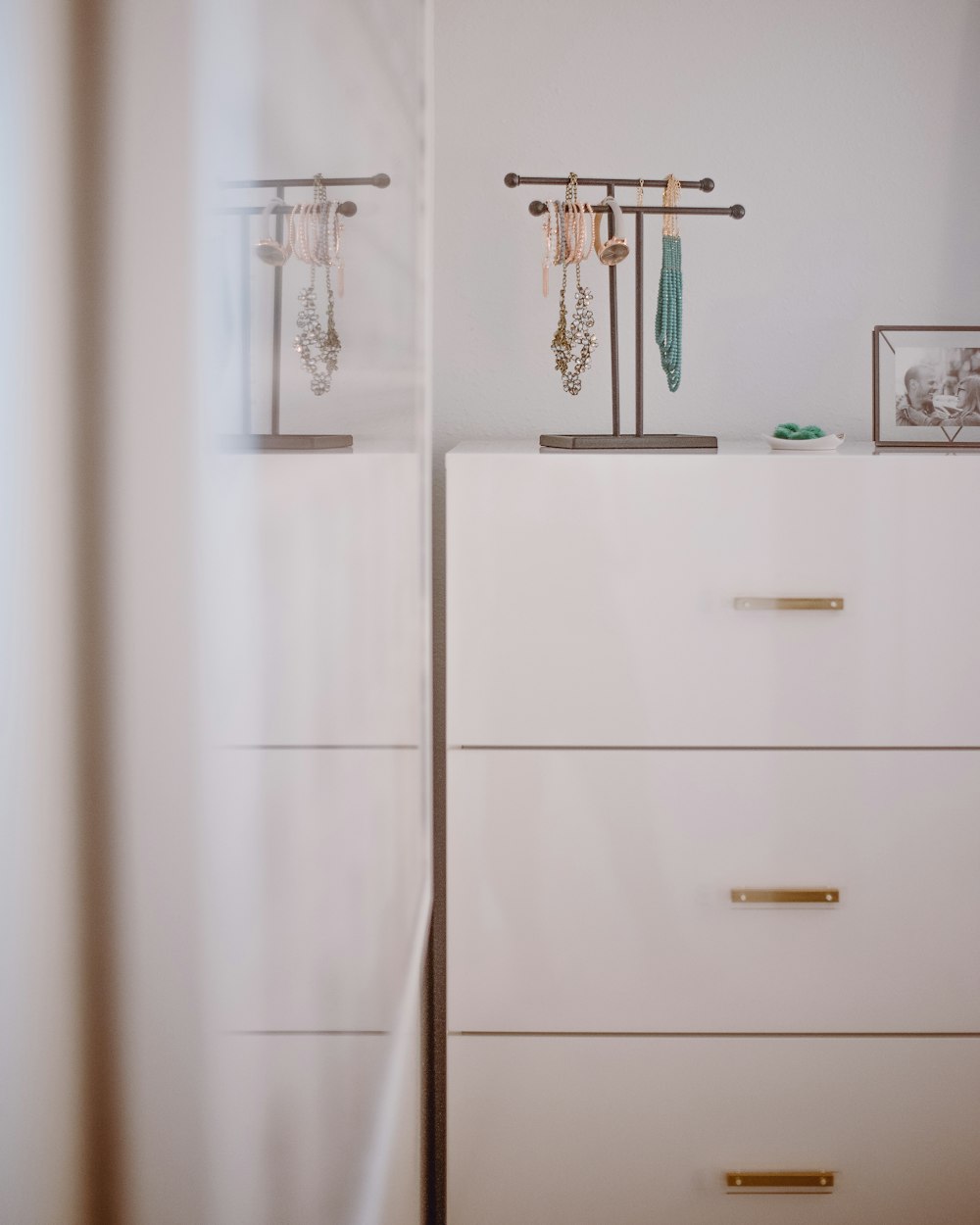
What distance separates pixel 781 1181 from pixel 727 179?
141 cm

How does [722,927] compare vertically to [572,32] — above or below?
below

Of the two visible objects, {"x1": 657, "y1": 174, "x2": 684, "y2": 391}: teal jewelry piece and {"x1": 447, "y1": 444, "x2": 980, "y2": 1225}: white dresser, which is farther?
{"x1": 657, "y1": 174, "x2": 684, "y2": 391}: teal jewelry piece

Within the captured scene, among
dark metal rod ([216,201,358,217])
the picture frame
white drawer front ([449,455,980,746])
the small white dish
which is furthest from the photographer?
the picture frame

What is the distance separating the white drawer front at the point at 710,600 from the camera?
1043 millimetres

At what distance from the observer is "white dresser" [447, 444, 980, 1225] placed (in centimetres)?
105

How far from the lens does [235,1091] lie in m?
0.19

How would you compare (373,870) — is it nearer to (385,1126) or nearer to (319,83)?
(385,1126)

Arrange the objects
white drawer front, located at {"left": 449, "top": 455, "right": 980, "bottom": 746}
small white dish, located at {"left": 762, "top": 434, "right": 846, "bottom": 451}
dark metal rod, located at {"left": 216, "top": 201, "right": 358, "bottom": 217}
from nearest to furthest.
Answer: dark metal rod, located at {"left": 216, "top": 201, "right": 358, "bottom": 217} → white drawer front, located at {"left": 449, "top": 455, "right": 980, "bottom": 746} → small white dish, located at {"left": 762, "top": 434, "right": 846, "bottom": 451}

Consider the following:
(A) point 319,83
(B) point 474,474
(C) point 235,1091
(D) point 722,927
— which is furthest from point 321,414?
(D) point 722,927

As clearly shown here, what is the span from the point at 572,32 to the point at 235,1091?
1591mm

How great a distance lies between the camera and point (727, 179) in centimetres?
143

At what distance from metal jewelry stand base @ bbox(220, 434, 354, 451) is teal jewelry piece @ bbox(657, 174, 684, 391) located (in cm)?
95

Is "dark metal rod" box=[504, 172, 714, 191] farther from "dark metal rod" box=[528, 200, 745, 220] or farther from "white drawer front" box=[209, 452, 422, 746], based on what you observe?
"white drawer front" box=[209, 452, 422, 746]

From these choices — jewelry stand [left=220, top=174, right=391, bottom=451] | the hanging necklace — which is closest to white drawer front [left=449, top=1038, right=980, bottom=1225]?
the hanging necklace
